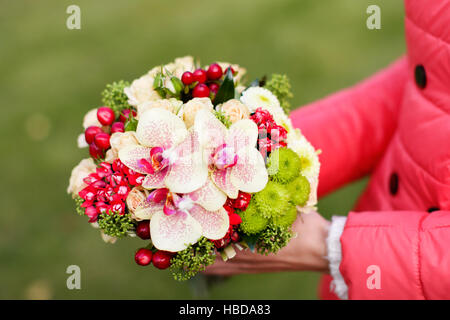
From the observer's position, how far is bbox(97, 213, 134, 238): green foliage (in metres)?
0.93

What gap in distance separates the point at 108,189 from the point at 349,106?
0.91 metres

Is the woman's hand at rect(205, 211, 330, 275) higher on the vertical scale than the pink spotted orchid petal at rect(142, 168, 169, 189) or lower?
lower

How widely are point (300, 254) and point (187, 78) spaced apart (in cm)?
58

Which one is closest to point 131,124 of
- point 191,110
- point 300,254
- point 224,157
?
point 191,110

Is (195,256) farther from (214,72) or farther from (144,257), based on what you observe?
(214,72)

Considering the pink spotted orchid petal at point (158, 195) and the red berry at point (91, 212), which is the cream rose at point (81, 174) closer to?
the red berry at point (91, 212)

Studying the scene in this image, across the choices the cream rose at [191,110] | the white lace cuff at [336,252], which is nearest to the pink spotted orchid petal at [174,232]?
the cream rose at [191,110]

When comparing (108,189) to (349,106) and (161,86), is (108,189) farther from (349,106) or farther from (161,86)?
(349,106)

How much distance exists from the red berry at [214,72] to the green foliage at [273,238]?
0.43 metres

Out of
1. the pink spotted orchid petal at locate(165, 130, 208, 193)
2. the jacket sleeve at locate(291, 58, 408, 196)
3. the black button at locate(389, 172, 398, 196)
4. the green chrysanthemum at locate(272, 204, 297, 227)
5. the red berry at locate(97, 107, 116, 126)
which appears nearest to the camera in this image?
the pink spotted orchid petal at locate(165, 130, 208, 193)

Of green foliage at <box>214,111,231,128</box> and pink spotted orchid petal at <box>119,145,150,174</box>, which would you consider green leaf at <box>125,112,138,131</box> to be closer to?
pink spotted orchid petal at <box>119,145,150,174</box>

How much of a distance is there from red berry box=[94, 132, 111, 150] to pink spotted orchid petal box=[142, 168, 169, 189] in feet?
0.59

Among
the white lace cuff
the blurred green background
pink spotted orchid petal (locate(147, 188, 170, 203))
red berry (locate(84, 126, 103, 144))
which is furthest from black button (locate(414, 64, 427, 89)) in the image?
the blurred green background
